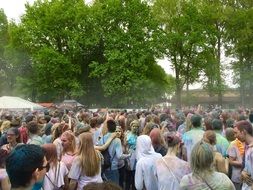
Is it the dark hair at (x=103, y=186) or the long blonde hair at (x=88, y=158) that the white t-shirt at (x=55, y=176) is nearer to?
the long blonde hair at (x=88, y=158)

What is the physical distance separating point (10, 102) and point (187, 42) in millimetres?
28130

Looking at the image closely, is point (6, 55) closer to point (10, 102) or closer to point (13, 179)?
point (10, 102)

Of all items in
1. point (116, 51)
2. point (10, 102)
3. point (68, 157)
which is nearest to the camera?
point (68, 157)

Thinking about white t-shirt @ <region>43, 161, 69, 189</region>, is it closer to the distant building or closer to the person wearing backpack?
the person wearing backpack

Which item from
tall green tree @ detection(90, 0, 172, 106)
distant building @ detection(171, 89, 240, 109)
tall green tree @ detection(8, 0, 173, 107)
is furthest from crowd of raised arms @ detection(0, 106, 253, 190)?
distant building @ detection(171, 89, 240, 109)

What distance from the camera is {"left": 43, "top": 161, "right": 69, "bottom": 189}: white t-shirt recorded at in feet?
20.1

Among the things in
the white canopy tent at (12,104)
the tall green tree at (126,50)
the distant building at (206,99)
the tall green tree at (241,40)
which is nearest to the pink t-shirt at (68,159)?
the white canopy tent at (12,104)

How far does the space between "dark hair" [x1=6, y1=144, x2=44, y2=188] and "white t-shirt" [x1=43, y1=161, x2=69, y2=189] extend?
2229mm

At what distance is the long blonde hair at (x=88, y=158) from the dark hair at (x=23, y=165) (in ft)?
7.95

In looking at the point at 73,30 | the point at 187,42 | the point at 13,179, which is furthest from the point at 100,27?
A: the point at 13,179

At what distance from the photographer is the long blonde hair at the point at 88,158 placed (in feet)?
20.8

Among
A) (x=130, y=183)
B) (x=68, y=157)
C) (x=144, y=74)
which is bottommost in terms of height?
(x=130, y=183)

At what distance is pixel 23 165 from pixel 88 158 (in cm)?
252

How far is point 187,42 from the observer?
56.4 meters
